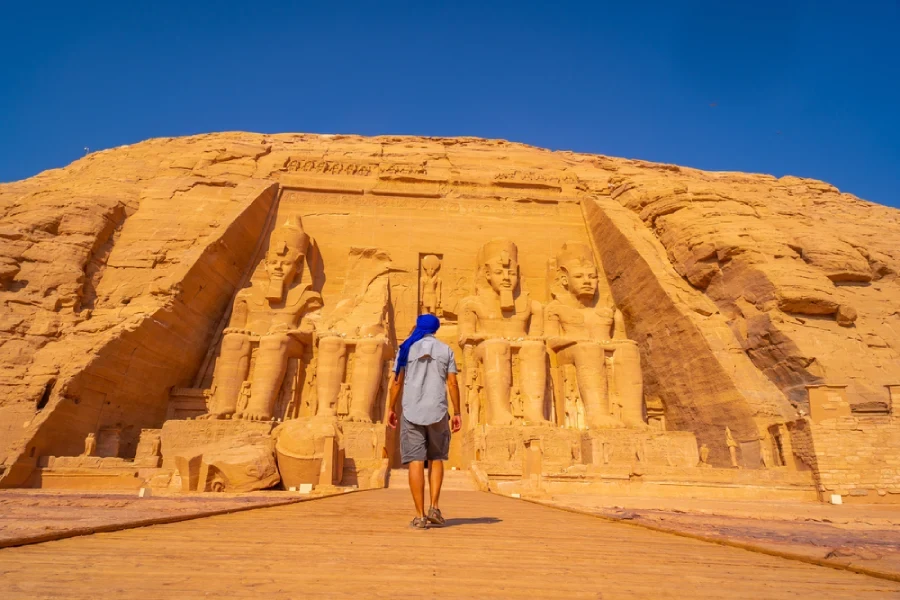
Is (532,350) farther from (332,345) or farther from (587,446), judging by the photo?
(332,345)

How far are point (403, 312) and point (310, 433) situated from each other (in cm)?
509

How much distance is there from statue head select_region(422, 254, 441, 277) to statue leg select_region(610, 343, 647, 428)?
4.30 m

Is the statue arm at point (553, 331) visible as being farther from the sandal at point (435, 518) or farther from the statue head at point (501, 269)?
the sandal at point (435, 518)

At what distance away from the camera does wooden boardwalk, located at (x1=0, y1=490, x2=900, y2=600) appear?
5.57ft

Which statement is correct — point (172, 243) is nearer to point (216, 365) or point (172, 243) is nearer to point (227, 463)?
point (216, 365)

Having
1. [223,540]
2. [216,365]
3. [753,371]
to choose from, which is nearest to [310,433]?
[216,365]

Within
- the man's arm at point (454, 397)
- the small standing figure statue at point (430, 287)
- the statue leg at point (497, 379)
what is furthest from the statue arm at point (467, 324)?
the man's arm at point (454, 397)

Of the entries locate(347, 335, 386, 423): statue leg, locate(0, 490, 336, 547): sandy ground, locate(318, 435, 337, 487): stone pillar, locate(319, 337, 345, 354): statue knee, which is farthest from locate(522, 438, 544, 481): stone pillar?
locate(0, 490, 336, 547): sandy ground

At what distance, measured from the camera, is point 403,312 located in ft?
41.0

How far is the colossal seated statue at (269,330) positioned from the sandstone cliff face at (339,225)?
0.84 meters

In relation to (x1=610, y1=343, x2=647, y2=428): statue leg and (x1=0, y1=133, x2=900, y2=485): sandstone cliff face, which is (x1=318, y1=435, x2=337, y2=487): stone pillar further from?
(x1=610, y1=343, x2=647, y2=428): statue leg

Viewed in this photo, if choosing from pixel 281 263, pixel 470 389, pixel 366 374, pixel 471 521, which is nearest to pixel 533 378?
pixel 470 389

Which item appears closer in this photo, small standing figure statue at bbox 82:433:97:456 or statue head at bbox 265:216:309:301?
small standing figure statue at bbox 82:433:97:456

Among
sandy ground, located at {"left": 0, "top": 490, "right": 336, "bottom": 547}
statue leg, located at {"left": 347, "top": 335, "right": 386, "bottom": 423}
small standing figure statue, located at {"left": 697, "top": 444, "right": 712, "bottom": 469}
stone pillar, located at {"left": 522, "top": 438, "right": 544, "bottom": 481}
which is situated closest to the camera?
sandy ground, located at {"left": 0, "top": 490, "right": 336, "bottom": 547}
